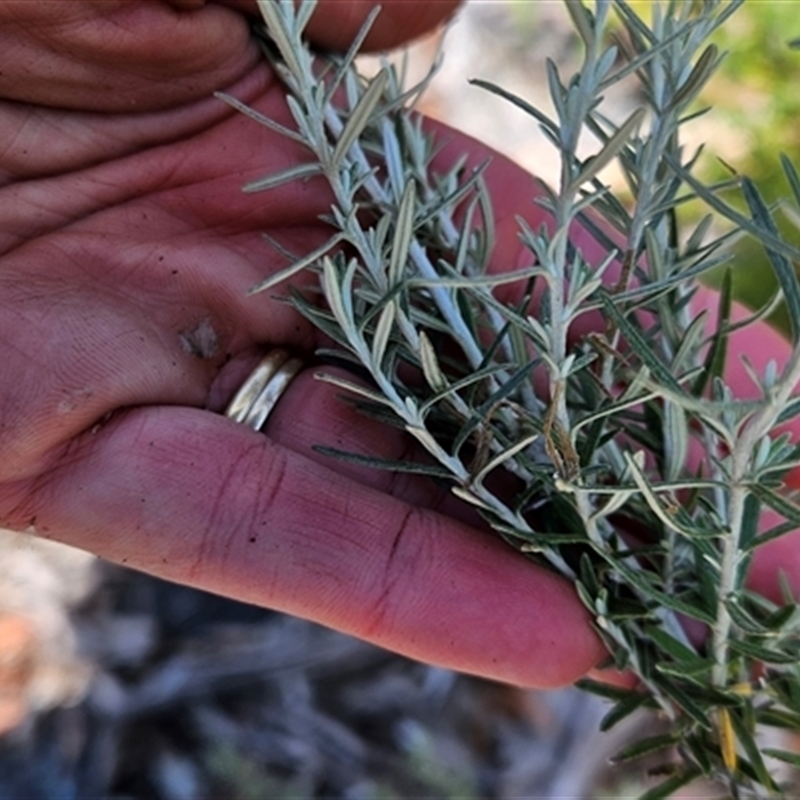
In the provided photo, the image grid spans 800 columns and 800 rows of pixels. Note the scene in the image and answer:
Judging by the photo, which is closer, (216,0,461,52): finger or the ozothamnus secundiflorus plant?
the ozothamnus secundiflorus plant

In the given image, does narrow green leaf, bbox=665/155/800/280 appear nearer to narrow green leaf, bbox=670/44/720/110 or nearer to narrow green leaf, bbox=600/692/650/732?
narrow green leaf, bbox=670/44/720/110

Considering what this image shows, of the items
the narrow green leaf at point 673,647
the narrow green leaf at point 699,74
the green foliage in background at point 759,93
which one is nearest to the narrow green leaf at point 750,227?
the narrow green leaf at point 699,74

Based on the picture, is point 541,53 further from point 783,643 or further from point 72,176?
point 783,643

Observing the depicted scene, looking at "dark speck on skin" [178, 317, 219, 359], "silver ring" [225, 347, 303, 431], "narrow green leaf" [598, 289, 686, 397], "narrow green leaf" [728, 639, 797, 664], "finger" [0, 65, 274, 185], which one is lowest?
"silver ring" [225, 347, 303, 431]

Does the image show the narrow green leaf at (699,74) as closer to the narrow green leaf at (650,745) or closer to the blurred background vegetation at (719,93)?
the narrow green leaf at (650,745)

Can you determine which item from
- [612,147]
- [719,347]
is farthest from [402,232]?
[719,347]

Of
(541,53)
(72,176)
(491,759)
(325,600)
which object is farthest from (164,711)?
(541,53)

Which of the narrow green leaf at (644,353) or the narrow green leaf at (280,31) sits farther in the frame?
the narrow green leaf at (280,31)

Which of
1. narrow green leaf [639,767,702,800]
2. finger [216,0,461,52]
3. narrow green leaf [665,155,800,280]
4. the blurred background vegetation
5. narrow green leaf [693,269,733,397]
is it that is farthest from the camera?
the blurred background vegetation

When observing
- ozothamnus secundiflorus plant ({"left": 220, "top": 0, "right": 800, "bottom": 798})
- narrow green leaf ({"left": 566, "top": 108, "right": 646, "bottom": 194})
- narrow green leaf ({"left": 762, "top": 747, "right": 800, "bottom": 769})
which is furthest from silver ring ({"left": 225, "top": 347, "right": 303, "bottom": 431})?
narrow green leaf ({"left": 762, "top": 747, "right": 800, "bottom": 769})
